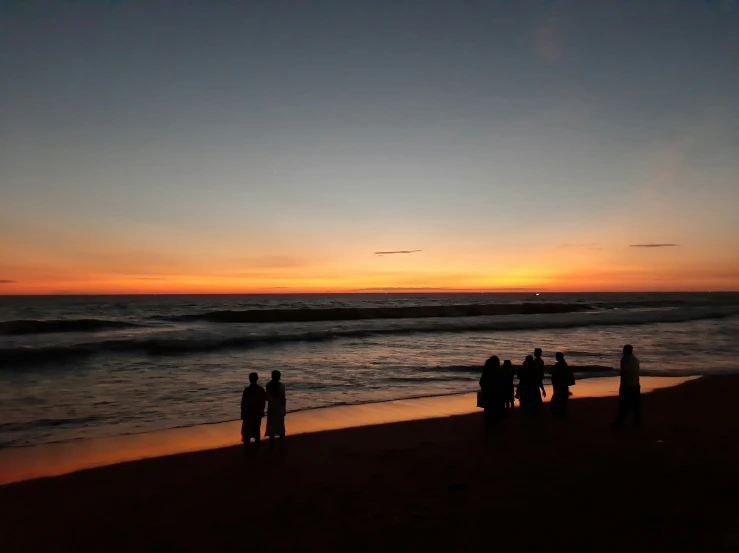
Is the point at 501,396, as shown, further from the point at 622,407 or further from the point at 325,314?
the point at 325,314

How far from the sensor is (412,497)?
22.8 feet

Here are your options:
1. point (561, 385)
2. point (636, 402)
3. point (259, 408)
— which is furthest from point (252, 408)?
point (636, 402)

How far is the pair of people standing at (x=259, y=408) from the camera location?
9.06 m

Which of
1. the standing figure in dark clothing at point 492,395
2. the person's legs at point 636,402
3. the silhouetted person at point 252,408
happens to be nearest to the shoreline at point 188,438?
the silhouetted person at point 252,408

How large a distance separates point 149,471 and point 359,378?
1127cm

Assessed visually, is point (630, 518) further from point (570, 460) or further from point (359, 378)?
point (359, 378)

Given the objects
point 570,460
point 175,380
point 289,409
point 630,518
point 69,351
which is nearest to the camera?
point 630,518

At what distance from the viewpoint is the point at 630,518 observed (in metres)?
6.09

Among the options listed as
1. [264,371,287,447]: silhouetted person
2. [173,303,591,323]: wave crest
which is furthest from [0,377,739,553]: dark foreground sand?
[173,303,591,323]: wave crest

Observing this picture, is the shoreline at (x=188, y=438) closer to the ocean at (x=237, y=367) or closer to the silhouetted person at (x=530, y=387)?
the ocean at (x=237, y=367)

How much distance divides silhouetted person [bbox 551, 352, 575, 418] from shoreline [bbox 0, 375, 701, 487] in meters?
2.34

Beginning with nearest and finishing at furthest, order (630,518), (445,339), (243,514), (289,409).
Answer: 1. (630,518)
2. (243,514)
3. (289,409)
4. (445,339)

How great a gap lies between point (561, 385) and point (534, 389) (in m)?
0.56

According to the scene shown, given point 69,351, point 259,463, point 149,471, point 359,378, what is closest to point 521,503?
point 259,463
